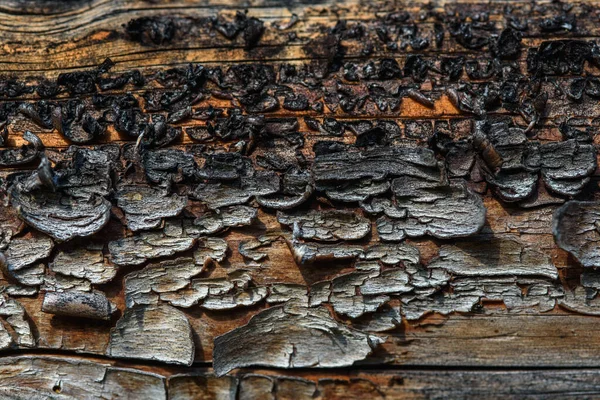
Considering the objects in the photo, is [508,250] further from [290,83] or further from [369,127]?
[290,83]

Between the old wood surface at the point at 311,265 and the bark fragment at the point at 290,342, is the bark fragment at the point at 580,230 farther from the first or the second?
the bark fragment at the point at 290,342

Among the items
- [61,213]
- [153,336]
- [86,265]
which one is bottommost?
[153,336]

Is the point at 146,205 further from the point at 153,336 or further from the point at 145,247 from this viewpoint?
the point at 153,336

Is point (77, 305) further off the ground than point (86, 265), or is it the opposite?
point (86, 265)

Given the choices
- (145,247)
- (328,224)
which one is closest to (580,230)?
(328,224)

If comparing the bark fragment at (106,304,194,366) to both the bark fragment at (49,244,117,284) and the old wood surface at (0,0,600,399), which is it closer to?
the old wood surface at (0,0,600,399)

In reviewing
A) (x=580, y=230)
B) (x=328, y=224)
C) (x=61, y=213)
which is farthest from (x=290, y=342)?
(x=580, y=230)

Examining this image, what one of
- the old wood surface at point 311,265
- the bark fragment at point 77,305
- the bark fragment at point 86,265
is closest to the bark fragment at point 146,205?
the old wood surface at point 311,265

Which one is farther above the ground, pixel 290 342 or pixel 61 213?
pixel 61 213

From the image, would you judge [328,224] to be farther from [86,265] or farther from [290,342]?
[86,265]

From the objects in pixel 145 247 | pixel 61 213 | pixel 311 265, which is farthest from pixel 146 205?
pixel 311 265

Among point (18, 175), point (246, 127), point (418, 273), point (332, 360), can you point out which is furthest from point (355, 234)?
point (18, 175)

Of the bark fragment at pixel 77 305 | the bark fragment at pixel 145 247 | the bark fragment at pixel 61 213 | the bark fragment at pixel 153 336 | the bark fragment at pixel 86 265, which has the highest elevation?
the bark fragment at pixel 61 213

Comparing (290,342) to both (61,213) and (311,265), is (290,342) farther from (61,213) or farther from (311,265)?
(61,213)
